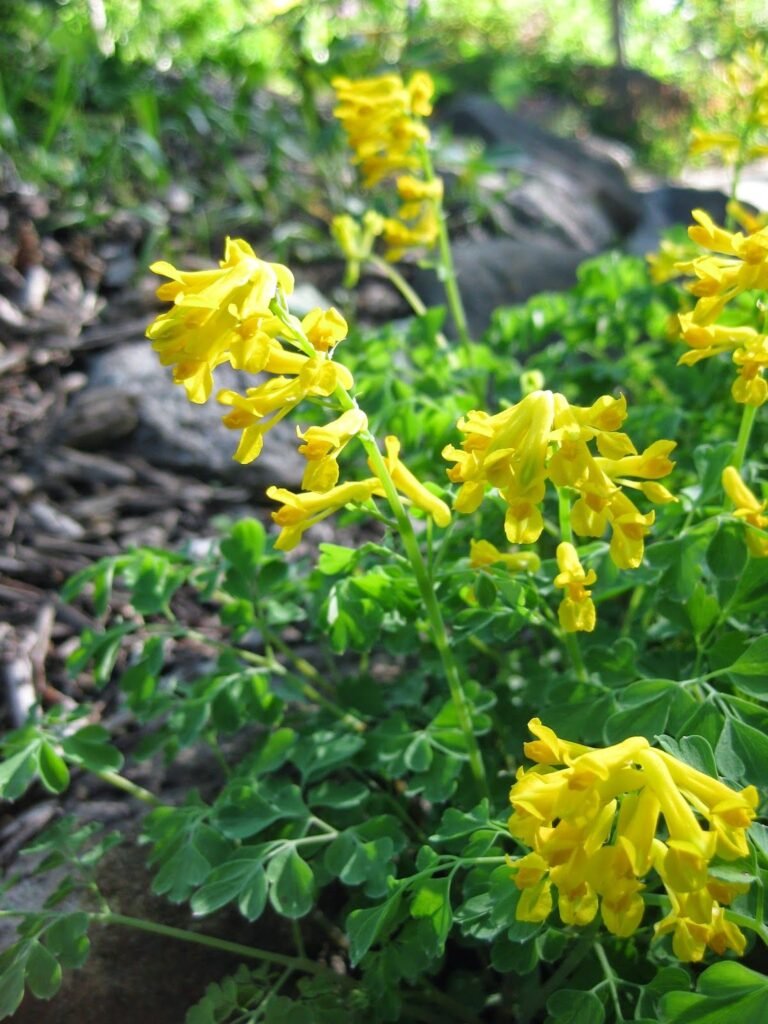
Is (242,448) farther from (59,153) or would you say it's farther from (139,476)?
(59,153)

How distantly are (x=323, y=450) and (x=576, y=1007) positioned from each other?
77cm

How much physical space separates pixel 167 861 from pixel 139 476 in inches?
74.1

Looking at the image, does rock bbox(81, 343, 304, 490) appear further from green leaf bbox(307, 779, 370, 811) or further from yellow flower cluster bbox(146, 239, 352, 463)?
yellow flower cluster bbox(146, 239, 352, 463)

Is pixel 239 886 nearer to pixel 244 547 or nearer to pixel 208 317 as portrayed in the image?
pixel 244 547

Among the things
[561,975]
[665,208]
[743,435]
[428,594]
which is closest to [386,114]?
[743,435]

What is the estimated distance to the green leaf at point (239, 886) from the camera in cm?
140

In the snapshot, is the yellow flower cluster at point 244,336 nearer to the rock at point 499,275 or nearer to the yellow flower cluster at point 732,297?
the yellow flower cluster at point 732,297

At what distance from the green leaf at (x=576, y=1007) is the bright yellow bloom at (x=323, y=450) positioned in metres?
0.71

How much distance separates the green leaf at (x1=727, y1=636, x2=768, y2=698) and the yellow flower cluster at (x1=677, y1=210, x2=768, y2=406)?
35 centimetres

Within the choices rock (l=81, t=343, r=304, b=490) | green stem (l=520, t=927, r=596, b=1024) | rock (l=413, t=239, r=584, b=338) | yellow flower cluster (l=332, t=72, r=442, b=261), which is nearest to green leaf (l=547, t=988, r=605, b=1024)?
green stem (l=520, t=927, r=596, b=1024)

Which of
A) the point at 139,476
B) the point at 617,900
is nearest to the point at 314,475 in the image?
the point at 617,900

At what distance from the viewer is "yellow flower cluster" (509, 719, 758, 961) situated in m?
0.99

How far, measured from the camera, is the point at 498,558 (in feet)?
4.67

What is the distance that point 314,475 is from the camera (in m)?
1.23
